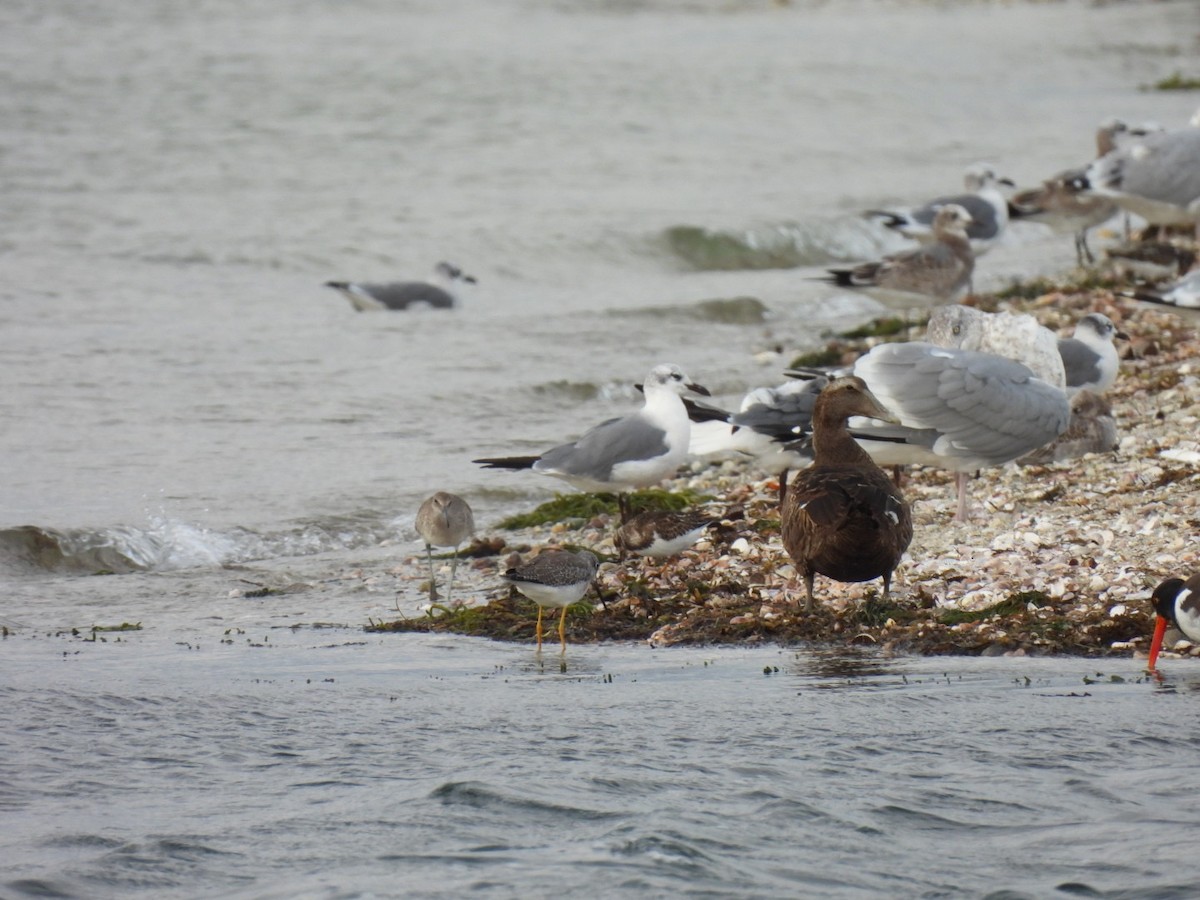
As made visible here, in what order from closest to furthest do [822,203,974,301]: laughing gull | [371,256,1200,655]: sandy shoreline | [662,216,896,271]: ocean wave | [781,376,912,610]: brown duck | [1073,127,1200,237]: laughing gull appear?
[371,256,1200,655]: sandy shoreline, [781,376,912,610]: brown duck, [822,203,974,301]: laughing gull, [1073,127,1200,237]: laughing gull, [662,216,896,271]: ocean wave

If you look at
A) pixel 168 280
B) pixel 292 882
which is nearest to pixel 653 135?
pixel 168 280

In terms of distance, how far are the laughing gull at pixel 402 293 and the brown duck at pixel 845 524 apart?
372 inches

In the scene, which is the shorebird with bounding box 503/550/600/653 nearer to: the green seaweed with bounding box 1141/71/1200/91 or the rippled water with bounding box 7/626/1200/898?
the rippled water with bounding box 7/626/1200/898

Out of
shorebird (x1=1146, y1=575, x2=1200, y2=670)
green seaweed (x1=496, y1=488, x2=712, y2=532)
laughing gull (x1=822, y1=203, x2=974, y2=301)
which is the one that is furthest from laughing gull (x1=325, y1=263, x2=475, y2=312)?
shorebird (x1=1146, y1=575, x2=1200, y2=670)

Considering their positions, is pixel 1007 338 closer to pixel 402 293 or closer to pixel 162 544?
pixel 162 544

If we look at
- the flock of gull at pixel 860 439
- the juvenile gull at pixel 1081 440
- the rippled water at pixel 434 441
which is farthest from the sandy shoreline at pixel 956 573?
the rippled water at pixel 434 441

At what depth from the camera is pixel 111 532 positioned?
29.9 ft

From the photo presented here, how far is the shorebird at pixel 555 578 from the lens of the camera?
6664 mm

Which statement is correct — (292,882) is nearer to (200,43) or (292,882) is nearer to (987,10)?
(200,43)

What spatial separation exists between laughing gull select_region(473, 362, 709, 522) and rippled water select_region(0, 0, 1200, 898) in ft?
3.39

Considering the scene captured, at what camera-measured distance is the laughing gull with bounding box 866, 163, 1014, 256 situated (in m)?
15.5

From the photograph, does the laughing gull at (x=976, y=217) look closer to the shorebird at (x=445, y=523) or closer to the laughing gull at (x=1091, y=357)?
the laughing gull at (x=1091, y=357)

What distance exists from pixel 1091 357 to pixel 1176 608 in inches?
179

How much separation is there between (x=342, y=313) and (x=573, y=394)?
153 inches
